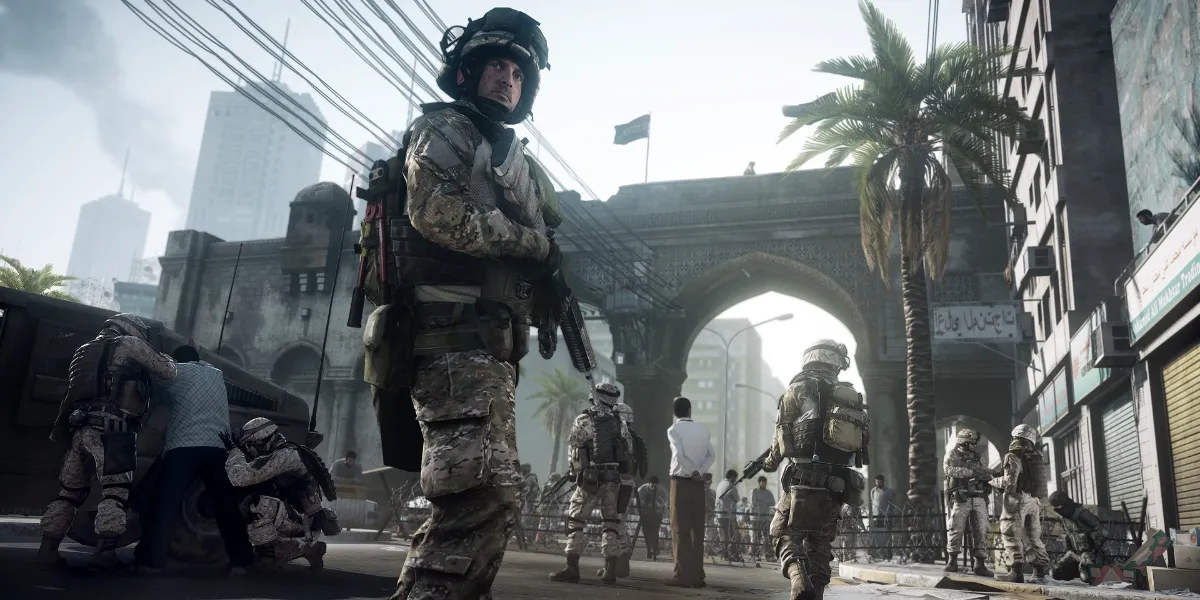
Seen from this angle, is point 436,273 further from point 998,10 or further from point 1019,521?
point 998,10

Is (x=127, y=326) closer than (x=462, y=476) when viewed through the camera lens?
No

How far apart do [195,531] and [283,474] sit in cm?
103

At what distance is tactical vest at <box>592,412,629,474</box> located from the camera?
8547mm

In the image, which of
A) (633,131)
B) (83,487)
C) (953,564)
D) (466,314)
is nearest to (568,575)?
(83,487)

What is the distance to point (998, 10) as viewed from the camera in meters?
24.7

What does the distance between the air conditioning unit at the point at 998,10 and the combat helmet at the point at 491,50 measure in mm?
24938

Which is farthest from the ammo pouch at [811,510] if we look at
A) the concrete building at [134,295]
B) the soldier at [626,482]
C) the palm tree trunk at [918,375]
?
the concrete building at [134,295]

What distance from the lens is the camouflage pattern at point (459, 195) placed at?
2799 millimetres

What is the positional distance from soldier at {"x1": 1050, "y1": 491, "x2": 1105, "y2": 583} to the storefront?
6.66 feet

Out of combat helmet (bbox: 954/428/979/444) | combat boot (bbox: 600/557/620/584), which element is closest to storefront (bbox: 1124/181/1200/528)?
combat helmet (bbox: 954/428/979/444)

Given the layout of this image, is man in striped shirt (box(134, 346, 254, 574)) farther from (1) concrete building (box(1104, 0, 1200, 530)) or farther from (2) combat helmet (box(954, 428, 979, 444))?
(1) concrete building (box(1104, 0, 1200, 530))

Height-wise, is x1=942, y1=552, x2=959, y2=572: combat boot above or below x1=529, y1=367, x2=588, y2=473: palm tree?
below

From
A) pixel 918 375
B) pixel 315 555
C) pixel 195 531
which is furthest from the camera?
pixel 918 375

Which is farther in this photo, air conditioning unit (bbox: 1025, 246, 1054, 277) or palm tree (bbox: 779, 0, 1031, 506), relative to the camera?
air conditioning unit (bbox: 1025, 246, 1054, 277)
